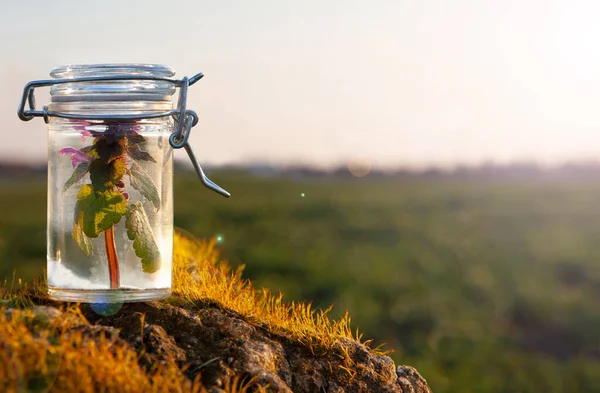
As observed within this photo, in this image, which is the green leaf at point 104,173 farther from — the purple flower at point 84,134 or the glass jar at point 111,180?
the purple flower at point 84,134

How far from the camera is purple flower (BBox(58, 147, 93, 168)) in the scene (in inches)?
126

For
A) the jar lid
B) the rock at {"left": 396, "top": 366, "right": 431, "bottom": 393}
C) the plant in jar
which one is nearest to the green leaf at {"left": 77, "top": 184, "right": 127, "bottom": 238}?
the plant in jar

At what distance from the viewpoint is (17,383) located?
218cm

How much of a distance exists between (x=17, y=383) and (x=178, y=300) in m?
1.18

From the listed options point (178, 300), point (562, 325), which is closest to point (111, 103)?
point (178, 300)

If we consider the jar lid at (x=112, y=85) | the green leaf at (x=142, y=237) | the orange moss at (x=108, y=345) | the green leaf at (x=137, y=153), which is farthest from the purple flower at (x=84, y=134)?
the orange moss at (x=108, y=345)

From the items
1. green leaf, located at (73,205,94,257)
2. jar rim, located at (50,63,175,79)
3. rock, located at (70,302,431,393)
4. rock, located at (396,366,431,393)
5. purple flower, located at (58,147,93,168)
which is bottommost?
rock, located at (396,366,431,393)

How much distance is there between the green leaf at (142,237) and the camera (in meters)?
3.17

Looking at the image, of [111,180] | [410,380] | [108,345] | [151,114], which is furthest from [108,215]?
[410,380]

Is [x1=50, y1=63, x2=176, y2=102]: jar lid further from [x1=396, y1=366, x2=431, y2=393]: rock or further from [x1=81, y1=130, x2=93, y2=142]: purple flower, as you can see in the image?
[x1=396, y1=366, x2=431, y2=393]: rock

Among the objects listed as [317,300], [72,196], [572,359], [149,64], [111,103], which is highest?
[149,64]

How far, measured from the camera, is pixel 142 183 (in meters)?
3.20

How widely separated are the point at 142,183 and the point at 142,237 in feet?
0.89

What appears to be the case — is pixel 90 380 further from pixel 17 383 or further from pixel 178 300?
pixel 178 300
